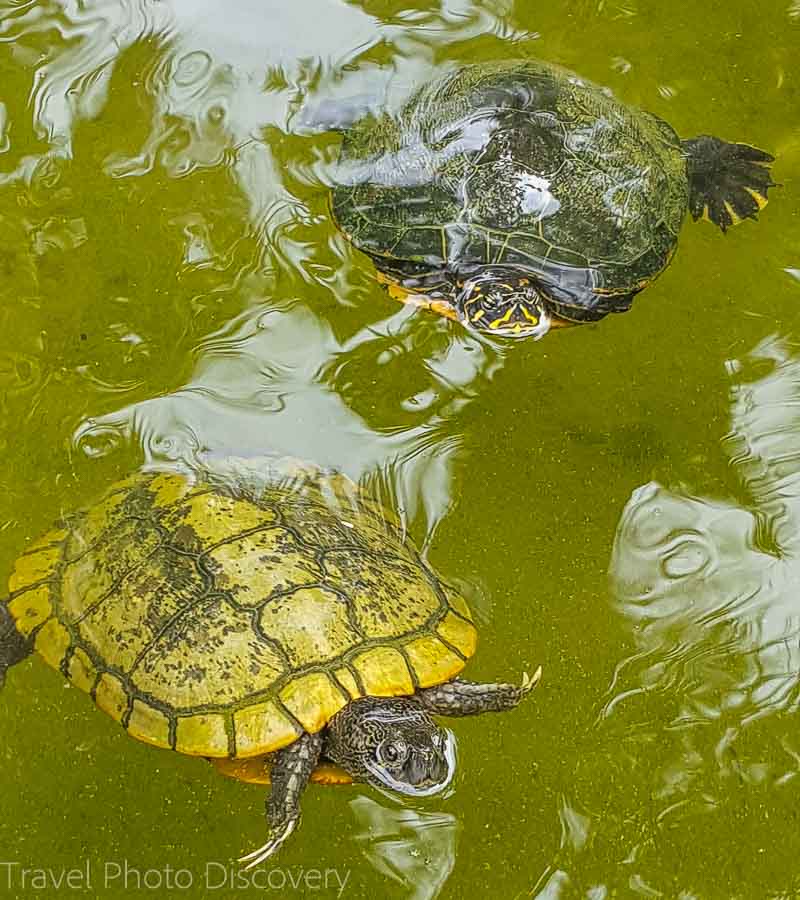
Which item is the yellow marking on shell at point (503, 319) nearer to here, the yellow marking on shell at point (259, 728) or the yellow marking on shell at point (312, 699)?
the yellow marking on shell at point (312, 699)

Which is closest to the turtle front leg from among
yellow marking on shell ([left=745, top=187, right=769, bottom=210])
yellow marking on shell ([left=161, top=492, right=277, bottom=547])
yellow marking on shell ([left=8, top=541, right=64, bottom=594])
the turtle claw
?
the turtle claw

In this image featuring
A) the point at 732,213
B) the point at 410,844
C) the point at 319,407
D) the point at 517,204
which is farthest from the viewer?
the point at 732,213

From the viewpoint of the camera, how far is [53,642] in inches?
96.8

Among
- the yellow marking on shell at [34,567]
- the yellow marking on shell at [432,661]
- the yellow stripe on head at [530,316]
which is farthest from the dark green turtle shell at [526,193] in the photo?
the yellow marking on shell at [34,567]

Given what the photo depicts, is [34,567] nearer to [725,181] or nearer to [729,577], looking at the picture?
[729,577]

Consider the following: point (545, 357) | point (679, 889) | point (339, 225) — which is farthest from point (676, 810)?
point (339, 225)

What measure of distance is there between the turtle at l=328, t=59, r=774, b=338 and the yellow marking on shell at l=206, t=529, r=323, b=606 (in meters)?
1.15

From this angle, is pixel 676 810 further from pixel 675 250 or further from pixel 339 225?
pixel 339 225

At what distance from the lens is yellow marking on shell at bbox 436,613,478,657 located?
2495mm

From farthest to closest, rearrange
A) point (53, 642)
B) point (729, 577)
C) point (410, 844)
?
point (729, 577)
point (410, 844)
point (53, 642)

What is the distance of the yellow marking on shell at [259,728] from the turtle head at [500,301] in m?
1.49

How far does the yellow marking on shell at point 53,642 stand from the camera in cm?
244

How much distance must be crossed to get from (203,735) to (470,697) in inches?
28.3

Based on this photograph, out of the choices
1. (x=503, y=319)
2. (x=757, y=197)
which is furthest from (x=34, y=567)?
(x=757, y=197)
